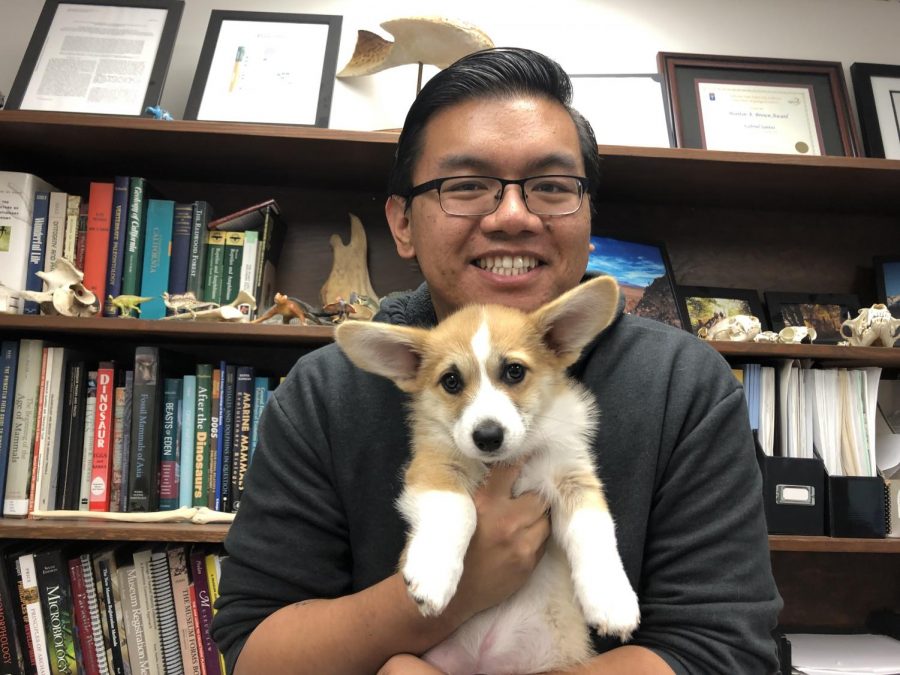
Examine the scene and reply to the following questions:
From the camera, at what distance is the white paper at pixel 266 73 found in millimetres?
2131

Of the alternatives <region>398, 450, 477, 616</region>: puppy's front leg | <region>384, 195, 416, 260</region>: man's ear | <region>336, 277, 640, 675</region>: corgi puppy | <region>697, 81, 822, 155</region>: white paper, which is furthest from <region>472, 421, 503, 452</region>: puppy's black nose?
<region>697, 81, 822, 155</region>: white paper

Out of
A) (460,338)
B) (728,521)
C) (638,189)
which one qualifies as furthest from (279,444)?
(638,189)

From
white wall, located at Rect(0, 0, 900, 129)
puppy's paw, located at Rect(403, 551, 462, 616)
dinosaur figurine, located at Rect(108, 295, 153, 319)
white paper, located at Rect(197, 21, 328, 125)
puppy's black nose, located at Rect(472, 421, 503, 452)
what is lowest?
puppy's paw, located at Rect(403, 551, 462, 616)

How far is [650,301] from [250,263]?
1356 mm

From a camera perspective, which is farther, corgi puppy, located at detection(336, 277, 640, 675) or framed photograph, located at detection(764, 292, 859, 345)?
framed photograph, located at detection(764, 292, 859, 345)

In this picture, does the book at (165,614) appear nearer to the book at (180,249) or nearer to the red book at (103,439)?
the red book at (103,439)

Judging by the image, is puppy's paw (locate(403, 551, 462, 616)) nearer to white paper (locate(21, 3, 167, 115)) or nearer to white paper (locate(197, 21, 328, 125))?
white paper (locate(197, 21, 328, 125))

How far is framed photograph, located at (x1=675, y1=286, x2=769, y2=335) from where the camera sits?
2.24 metres

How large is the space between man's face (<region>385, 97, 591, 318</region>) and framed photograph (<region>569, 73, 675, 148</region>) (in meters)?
0.97

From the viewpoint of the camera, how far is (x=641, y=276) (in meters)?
2.20

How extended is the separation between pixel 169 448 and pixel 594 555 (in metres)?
1.46

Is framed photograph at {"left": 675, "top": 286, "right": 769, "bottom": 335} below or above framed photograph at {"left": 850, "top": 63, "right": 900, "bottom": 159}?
below

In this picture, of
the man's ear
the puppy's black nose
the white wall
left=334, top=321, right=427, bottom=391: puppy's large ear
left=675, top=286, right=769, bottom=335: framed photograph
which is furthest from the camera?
the white wall

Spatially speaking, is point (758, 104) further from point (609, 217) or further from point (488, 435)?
point (488, 435)
